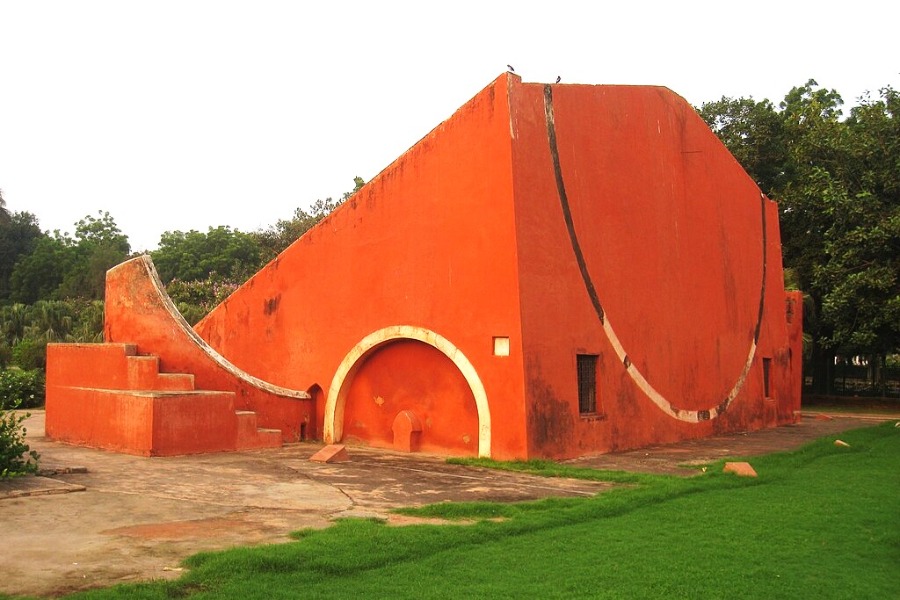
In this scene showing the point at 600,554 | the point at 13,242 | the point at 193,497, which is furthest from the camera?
→ the point at 13,242

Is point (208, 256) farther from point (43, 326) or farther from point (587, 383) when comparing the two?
point (587, 383)

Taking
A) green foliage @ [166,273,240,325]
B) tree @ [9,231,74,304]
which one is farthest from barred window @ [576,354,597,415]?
tree @ [9,231,74,304]

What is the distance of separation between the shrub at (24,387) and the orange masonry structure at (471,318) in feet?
21.1

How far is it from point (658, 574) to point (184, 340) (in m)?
8.39

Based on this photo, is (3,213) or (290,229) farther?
(3,213)

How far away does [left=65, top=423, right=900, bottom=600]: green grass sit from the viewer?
4.90 m

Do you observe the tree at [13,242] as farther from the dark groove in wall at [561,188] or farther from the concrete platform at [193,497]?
the dark groove in wall at [561,188]

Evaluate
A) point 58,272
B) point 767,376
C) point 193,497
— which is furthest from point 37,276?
point 193,497

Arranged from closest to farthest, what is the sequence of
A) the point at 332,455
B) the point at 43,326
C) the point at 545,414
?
the point at 332,455, the point at 545,414, the point at 43,326

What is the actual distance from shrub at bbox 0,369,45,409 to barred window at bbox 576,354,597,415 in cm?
1304

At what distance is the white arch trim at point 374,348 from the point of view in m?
10.9

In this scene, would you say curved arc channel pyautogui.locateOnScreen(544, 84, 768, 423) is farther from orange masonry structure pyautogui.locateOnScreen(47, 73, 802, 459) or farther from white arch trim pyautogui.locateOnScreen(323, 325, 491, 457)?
white arch trim pyautogui.locateOnScreen(323, 325, 491, 457)

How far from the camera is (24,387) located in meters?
20.7

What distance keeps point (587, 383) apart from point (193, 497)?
605 centimetres
